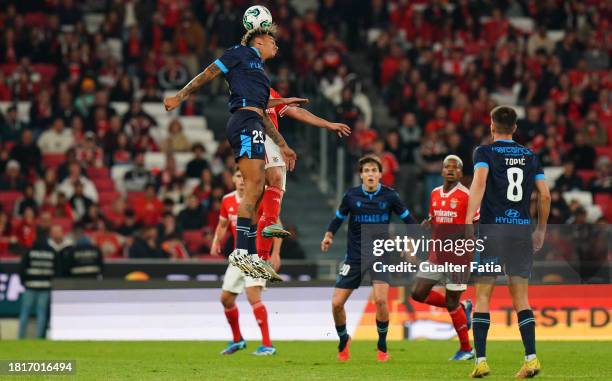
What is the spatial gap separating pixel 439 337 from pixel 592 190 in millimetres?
6590

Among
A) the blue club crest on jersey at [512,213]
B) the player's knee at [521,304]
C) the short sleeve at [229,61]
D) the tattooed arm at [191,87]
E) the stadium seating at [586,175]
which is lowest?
the player's knee at [521,304]

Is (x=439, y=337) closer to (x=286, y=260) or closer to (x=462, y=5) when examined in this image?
(x=286, y=260)

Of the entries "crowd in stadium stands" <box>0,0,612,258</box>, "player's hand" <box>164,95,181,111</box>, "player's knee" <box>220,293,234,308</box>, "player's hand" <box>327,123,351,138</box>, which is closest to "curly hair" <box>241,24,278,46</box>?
"player's hand" <box>327,123,351,138</box>

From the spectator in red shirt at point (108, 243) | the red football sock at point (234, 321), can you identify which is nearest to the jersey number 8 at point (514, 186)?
the red football sock at point (234, 321)

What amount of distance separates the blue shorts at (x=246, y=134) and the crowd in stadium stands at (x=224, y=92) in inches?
373

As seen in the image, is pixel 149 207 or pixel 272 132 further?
pixel 149 207

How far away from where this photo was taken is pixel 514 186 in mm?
11477

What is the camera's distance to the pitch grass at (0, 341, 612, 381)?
12086mm

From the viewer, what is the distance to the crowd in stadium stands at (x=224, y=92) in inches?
885

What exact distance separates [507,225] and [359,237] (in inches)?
139

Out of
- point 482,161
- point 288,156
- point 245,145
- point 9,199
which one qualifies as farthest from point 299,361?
point 9,199

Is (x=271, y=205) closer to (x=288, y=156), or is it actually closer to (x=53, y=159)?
(x=288, y=156)

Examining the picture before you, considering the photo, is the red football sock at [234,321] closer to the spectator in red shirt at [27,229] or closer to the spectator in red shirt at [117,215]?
the spectator in red shirt at [117,215]

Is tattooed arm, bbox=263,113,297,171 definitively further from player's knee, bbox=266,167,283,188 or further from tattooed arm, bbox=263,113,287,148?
player's knee, bbox=266,167,283,188
